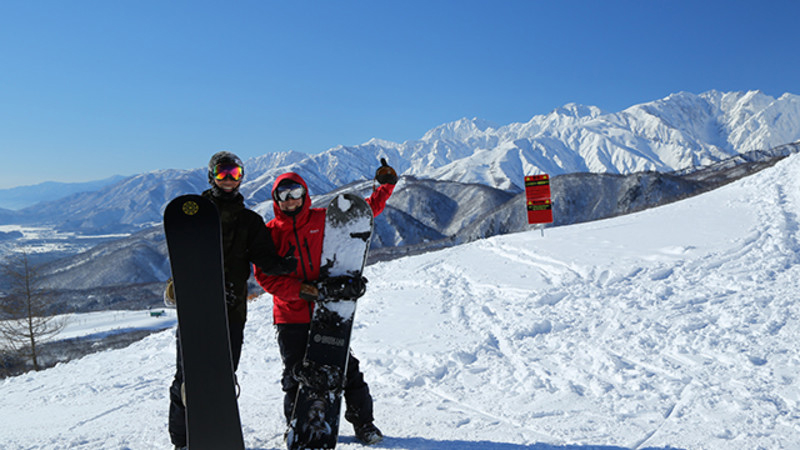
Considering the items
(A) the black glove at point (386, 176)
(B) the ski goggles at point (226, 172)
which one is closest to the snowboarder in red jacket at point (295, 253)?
(B) the ski goggles at point (226, 172)

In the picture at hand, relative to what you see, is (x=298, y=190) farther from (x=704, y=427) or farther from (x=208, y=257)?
(x=704, y=427)

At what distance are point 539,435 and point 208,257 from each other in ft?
10.3

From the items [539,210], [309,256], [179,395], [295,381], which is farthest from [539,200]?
[179,395]

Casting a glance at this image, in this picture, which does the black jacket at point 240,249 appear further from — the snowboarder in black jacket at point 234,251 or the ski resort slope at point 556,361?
the ski resort slope at point 556,361

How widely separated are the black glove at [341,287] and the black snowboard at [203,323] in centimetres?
77

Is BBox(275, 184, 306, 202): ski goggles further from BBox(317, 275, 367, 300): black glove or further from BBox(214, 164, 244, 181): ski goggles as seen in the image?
BBox(317, 275, 367, 300): black glove

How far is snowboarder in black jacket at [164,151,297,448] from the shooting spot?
341 centimetres

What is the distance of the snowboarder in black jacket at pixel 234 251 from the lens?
3.41 m

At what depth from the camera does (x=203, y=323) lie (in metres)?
3.10

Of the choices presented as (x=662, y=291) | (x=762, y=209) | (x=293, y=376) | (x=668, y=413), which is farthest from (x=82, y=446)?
(x=762, y=209)

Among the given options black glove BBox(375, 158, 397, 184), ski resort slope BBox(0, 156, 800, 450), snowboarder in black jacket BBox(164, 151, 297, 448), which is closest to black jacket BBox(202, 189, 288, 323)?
snowboarder in black jacket BBox(164, 151, 297, 448)

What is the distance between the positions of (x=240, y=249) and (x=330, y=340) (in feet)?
3.28

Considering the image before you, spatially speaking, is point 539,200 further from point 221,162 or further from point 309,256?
point 221,162

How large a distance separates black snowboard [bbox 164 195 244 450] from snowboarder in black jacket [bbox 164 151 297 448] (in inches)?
10.9
